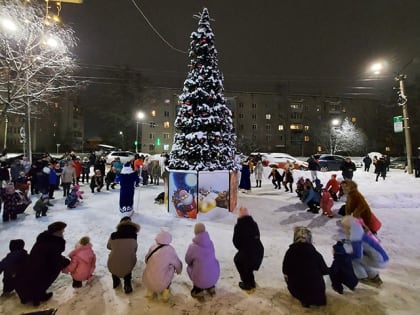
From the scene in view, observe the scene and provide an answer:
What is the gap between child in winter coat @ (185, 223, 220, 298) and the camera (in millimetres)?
4449

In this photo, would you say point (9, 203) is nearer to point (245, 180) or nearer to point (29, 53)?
point (245, 180)

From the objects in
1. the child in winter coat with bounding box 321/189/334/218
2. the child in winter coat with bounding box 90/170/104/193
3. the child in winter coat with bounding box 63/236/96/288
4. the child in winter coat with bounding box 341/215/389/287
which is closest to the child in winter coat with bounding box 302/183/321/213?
the child in winter coat with bounding box 321/189/334/218

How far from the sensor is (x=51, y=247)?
438 centimetres

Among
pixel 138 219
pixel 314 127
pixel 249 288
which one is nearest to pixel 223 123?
pixel 138 219

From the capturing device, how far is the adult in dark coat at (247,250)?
474cm

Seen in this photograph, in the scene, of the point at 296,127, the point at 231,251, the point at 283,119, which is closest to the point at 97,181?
the point at 231,251

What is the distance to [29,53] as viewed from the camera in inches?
717

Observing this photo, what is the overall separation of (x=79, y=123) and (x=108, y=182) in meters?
56.7

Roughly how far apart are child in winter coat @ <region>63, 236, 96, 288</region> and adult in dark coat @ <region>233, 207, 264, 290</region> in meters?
2.66

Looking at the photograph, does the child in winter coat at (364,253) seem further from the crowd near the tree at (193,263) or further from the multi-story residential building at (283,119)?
the multi-story residential building at (283,119)

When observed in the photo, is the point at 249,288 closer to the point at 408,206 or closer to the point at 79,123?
the point at 408,206

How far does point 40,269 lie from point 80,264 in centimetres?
67

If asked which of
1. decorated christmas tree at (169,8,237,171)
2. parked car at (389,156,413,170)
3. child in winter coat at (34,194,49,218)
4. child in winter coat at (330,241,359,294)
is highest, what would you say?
decorated christmas tree at (169,8,237,171)

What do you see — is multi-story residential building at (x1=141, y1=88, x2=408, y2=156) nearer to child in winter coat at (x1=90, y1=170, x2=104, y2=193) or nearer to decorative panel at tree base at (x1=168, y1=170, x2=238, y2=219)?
child in winter coat at (x1=90, y1=170, x2=104, y2=193)
